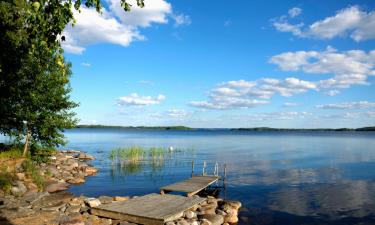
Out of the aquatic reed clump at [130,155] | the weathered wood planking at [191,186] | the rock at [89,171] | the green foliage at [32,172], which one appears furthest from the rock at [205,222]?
the aquatic reed clump at [130,155]

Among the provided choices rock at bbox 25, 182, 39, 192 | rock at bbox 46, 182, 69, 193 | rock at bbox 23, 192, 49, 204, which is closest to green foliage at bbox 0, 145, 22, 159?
rock at bbox 46, 182, 69, 193

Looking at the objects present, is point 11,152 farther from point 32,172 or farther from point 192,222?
point 192,222

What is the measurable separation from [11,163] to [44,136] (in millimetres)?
3292

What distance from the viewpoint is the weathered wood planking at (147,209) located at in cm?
1569

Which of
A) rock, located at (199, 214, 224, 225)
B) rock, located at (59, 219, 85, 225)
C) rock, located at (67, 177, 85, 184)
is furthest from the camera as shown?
rock, located at (67, 177, 85, 184)

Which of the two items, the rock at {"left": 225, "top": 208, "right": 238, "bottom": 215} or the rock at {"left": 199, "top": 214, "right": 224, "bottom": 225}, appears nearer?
the rock at {"left": 199, "top": 214, "right": 224, "bottom": 225}

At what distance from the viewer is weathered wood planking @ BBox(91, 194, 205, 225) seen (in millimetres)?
15688

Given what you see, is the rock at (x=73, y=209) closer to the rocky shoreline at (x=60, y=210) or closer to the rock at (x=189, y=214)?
the rocky shoreline at (x=60, y=210)

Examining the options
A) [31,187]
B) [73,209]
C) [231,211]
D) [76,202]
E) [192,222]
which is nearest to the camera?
[192,222]

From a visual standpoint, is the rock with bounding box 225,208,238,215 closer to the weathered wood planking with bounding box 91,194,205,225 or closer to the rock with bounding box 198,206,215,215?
the rock with bounding box 198,206,215,215

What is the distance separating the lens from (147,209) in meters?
17.1

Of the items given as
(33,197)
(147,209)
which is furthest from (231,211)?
(33,197)

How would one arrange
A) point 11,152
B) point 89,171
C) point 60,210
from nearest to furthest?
point 60,210, point 11,152, point 89,171

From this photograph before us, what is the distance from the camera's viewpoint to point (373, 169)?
42.8 metres
